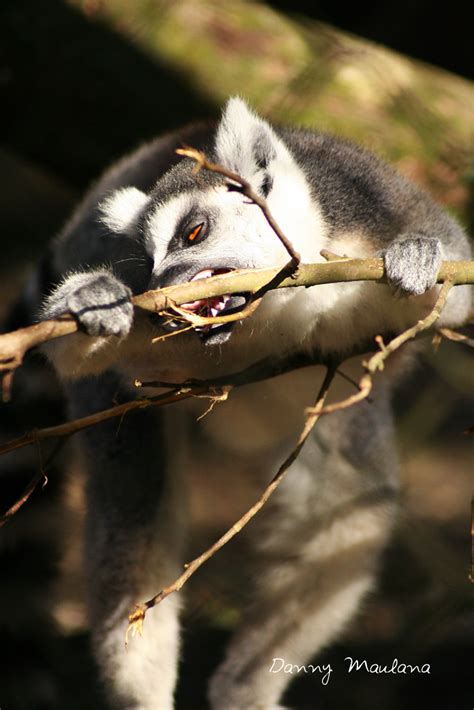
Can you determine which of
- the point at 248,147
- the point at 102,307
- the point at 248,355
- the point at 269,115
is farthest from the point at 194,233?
the point at 269,115

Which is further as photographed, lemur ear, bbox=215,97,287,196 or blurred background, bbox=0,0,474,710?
blurred background, bbox=0,0,474,710

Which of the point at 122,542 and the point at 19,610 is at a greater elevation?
the point at 122,542

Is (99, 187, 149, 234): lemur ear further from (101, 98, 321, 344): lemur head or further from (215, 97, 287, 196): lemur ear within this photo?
(215, 97, 287, 196): lemur ear

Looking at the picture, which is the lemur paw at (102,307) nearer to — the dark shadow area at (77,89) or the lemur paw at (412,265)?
the lemur paw at (412,265)

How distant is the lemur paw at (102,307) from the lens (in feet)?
6.80

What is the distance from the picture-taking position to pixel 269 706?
3.39m

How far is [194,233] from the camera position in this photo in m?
2.65

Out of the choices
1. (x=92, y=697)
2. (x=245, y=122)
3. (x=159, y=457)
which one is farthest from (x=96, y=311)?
(x=92, y=697)

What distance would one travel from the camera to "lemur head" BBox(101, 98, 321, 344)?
8.39 feet

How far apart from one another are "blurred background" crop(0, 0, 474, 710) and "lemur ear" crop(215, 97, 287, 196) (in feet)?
4.29

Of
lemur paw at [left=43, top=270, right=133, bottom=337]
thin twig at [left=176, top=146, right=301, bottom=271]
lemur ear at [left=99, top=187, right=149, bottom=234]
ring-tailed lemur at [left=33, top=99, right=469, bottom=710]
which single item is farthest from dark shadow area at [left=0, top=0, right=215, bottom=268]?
thin twig at [left=176, top=146, right=301, bottom=271]

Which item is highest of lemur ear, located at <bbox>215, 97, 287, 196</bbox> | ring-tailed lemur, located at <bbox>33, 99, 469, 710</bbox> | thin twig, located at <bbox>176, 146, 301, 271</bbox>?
thin twig, located at <bbox>176, 146, 301, 271</bbox>

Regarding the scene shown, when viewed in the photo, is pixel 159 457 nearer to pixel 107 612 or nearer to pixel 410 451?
pixel 107 612

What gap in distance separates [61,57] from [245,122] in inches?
82.3
